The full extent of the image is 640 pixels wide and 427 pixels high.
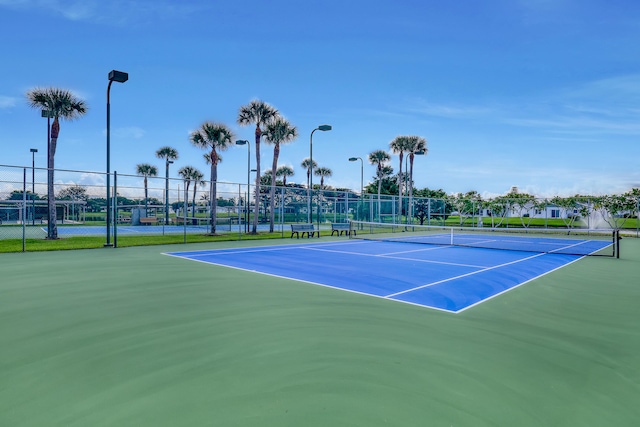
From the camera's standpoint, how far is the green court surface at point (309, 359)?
2.76 m

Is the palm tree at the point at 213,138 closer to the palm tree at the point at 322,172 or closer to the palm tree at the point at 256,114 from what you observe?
the palm tree at the point at 256,114

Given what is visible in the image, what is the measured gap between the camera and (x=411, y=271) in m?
9.74

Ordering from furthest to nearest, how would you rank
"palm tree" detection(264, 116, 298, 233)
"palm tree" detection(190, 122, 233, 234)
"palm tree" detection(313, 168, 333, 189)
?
"palm tree" detection(313, 168, 333, 189) → "palm tree" detection(264, 116, 298, 233) → "palm tree" detection(190, 122, 233, 234)

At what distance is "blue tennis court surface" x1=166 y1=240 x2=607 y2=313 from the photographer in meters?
7.07

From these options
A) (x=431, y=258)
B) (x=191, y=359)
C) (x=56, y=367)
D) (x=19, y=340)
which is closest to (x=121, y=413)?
(x=191, y=359)

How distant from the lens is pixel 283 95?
29391 mm

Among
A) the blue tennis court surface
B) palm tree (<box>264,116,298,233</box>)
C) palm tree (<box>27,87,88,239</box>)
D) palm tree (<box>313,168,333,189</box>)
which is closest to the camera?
the blue tennis court surface

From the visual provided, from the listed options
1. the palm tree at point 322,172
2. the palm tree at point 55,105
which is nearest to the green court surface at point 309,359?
the palm tree at point 55,105

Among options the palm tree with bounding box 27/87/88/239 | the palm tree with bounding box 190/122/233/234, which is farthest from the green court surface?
the palm tree with bounding box 190/122/233/234

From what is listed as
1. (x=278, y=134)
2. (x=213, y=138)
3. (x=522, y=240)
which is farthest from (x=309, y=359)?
(x=278, y=134)

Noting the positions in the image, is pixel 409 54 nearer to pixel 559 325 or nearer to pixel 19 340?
pixel 559 325

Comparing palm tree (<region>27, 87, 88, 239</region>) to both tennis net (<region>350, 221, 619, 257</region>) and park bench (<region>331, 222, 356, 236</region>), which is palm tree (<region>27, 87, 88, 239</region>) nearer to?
park bench (<region>331, 222, 356, 236</region>)

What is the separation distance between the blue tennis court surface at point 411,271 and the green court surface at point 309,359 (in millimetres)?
729

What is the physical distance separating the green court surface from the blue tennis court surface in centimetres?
73
